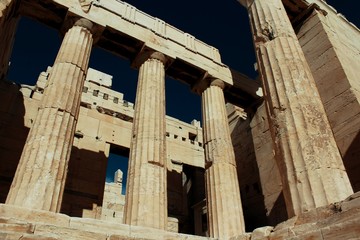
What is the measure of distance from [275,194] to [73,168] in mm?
9422

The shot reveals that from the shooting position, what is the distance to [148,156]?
989cm

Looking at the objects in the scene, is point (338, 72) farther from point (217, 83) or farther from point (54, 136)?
point (54, 136)

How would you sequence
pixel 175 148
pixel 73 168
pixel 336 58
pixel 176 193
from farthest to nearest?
pixel 175 148, pixel 176 193, pixel 73 168, pixel 336 58

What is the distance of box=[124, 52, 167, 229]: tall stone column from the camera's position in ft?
28.8

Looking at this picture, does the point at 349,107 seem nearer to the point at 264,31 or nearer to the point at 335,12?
the point at 264,31

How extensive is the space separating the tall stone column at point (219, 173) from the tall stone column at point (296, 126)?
4.07 meters

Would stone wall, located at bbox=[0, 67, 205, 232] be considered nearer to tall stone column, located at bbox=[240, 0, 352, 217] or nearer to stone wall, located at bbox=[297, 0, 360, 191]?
stone wall, located at bbox=[297, 0, 360, 191]

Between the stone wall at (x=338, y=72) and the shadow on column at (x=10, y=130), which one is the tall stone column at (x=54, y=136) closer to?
the shadow on column at (x=10, y=130)

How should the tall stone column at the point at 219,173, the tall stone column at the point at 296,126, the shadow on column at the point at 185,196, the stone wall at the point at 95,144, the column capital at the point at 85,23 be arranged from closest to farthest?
the tall stone column at the point at 296,126 < the tall stone column at the point at 219,173 < the column capital at the point at 85,23 < the stone wall at the point at 95,144 < the shadow on column at the point at 185,196

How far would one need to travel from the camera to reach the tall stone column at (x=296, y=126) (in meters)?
5.88

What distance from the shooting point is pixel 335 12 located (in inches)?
576

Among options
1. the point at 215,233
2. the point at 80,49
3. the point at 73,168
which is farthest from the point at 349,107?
the point at 73,168

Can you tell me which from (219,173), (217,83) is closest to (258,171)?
(219,173)

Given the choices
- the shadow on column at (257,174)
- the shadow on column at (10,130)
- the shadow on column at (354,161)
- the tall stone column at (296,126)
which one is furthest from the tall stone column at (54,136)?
the shadow on column at (257,174)
